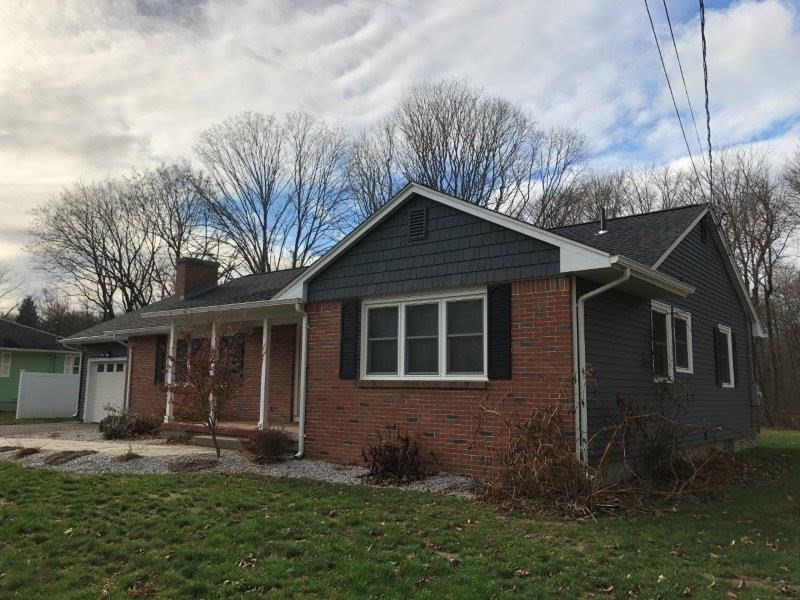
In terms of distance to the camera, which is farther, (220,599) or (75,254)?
(75,254)

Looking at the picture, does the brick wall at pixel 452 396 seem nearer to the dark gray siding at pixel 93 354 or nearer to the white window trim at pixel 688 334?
the white window trim at pixel 688 334

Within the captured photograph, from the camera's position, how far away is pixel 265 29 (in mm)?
8547

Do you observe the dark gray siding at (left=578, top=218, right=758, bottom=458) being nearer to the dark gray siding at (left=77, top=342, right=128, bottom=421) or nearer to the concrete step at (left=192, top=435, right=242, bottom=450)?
the concrete step at (left=192, top=435, right=242, bottom=450)

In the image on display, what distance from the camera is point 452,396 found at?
30.6 feet

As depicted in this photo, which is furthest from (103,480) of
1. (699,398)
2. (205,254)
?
(205,254)

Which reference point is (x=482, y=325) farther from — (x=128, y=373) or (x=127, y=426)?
(x=128, y=373)

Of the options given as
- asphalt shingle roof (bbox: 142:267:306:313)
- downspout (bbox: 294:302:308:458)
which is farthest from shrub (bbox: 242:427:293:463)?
asphalt shingle roof (bbox: 142:267:306:313)

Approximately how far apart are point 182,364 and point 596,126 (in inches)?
339

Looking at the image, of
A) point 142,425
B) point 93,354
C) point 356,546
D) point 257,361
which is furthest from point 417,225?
point 93,354

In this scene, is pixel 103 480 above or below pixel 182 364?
below

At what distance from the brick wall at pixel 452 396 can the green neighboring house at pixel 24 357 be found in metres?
23.9

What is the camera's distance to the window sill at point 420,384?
29.8 feet

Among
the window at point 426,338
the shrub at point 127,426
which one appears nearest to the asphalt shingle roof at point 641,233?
the window at point 426,338

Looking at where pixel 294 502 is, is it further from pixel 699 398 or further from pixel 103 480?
pixel 699 398
